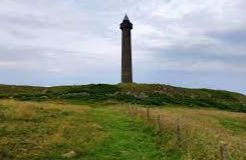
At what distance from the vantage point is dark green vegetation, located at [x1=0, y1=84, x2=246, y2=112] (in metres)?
77.6

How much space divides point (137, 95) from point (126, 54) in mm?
24038

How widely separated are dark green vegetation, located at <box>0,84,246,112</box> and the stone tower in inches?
433

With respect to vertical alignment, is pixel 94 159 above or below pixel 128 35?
below

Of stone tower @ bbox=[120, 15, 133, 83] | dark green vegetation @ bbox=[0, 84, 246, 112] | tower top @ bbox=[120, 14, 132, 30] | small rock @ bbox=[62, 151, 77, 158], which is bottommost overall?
small rock @ bbox=[62, 151, 77, 158]

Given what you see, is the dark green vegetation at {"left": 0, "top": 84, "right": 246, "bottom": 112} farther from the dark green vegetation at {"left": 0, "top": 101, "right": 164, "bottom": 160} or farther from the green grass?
the dark green vegetation at {"left": 0, "top": 101, "right": 164, "bottom": 160}

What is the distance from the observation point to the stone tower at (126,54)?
106m

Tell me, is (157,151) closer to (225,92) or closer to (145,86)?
(145,86)

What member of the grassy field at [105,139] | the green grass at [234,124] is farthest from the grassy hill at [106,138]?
the green grass at [234,124]

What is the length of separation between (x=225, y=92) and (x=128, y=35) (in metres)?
24.2

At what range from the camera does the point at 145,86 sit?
94.8m

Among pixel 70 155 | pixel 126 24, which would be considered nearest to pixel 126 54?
pixel 126 24

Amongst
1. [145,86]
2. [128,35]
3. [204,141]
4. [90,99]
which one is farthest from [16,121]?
[128,35]

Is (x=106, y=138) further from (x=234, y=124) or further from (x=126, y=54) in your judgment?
(x=126, y=54)

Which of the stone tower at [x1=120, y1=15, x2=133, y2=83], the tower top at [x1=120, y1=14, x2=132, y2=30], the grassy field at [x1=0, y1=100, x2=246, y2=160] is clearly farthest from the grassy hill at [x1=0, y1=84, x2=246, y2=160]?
the tower top at [x1=120, y1=14, x2=132, y2=30]
